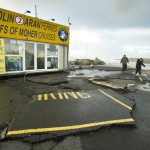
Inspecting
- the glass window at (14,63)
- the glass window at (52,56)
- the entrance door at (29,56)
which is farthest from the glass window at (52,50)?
the glass window at (14,63)

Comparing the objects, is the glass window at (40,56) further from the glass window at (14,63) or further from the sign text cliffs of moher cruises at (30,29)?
the glass window at (14,63)

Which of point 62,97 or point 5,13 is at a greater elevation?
point 5,13

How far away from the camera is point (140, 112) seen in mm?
5914

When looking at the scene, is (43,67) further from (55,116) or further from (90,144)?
(90,144)

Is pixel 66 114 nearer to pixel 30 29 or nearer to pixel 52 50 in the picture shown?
pixel 30 29

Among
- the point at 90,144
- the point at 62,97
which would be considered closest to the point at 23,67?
the point at 62,97

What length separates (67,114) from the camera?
5312mm

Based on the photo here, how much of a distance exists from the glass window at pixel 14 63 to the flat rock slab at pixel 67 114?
19.8 feet

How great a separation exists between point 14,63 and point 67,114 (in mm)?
8855

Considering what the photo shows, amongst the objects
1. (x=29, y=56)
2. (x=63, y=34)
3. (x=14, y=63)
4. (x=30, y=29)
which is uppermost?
(x=63, y=34)

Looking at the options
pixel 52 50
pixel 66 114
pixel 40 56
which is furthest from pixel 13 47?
pixel 66 114

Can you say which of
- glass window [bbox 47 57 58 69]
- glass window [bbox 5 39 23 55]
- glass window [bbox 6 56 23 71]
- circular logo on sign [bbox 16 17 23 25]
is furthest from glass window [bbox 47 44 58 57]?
circular logo on sign [bbox 16 17 23 25]

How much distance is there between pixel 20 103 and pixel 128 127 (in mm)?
3995

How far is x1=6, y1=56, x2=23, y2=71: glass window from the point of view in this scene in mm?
12283
